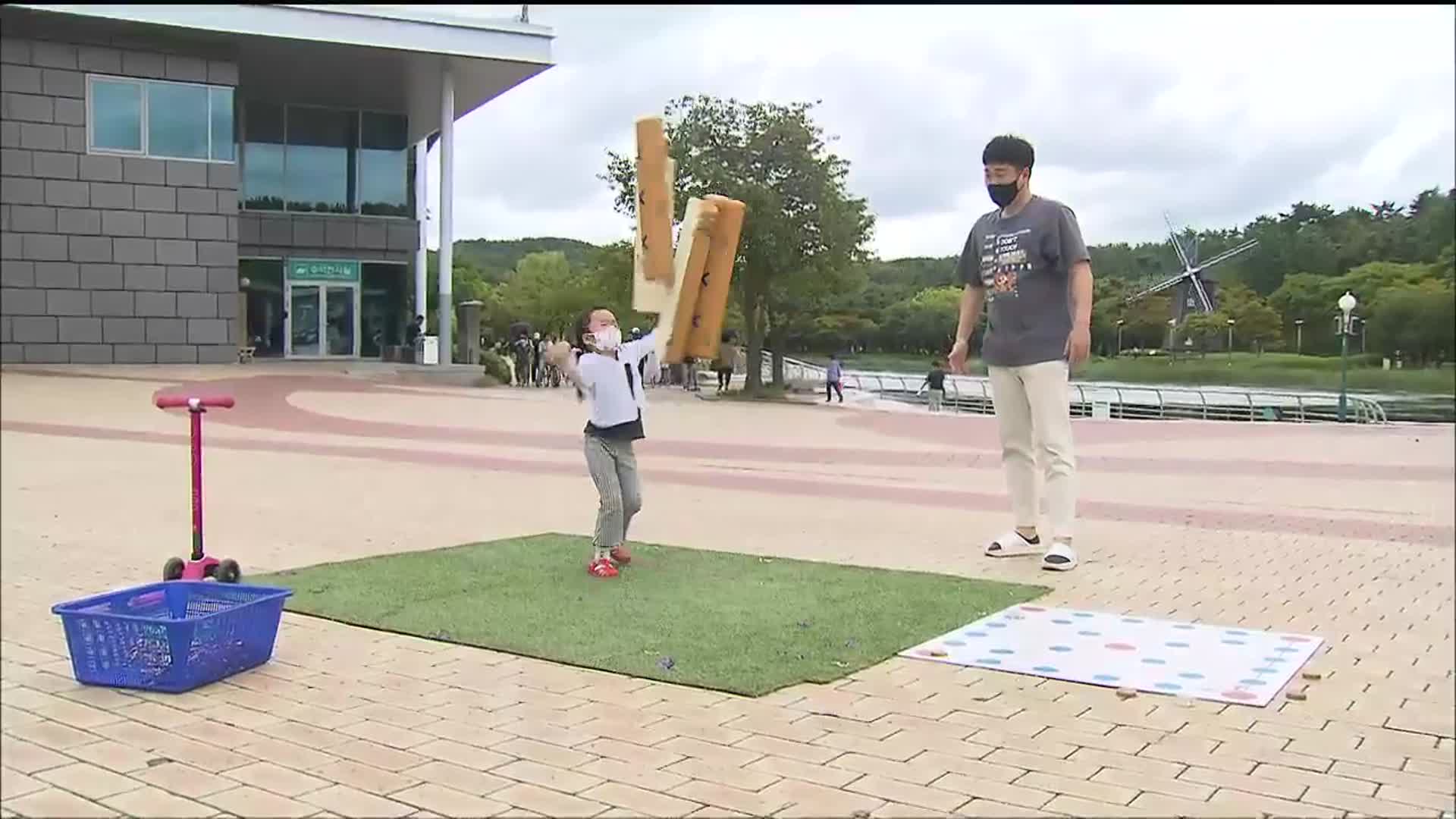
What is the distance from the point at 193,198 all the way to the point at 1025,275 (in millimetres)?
24222

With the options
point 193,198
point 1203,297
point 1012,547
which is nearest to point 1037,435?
point 1012,547

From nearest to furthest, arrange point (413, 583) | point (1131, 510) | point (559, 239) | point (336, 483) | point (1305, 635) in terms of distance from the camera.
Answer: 1. point (559, 239)
2. point (1305, 635)
3. point (413, 583)
4. point (1131, 510)
5. point (336, 483)

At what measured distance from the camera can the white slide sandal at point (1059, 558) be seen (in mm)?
6664

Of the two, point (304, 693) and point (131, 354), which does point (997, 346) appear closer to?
point (304, 693)

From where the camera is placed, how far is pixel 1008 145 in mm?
2875

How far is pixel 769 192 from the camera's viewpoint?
10.5 feet

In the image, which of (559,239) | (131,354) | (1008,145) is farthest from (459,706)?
(131,354)

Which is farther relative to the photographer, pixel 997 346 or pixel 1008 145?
pixel 997 346

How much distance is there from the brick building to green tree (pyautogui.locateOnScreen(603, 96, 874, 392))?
11229mm

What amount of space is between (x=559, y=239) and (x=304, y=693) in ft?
7.43

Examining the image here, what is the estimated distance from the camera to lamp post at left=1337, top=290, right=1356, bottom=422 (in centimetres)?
243

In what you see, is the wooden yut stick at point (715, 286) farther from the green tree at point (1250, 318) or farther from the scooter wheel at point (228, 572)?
the scooter wheel at point (228, 572)

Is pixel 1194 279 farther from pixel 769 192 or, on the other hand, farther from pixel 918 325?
pixel 769 192

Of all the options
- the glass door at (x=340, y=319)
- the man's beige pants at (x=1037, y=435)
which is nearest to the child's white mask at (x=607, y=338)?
the man's beige pants at (x=1037, y=435)
